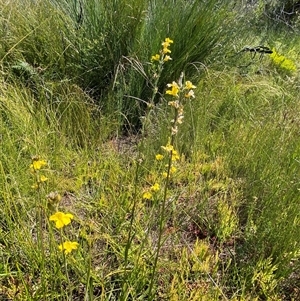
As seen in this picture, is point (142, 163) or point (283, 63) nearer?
point (142, 163)

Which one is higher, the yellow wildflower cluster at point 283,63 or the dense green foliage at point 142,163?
the yellow wildflower cluster at point 283,63

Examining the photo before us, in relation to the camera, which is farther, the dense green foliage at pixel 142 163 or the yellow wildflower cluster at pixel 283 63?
the yellow wildflower cluster at pixel 283 63

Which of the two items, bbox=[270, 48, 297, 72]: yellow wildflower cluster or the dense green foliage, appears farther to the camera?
bbox=[270, 48, 297, 72]: yellow wildflower cluster

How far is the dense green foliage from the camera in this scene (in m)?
1.21

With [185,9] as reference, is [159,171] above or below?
below

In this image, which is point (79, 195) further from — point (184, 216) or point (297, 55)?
point (297, 55)

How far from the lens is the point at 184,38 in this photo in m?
2.34

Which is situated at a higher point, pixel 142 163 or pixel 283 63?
pixel 283 63

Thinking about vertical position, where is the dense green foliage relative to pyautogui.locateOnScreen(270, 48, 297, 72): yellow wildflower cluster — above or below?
below

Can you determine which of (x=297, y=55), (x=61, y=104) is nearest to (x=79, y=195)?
(x=61, y=104)

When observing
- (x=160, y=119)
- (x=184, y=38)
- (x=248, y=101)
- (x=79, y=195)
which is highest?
(x=184, y=38)

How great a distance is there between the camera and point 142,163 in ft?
5.58

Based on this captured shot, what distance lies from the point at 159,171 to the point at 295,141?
0.56 metres

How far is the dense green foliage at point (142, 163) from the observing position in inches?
47.6
